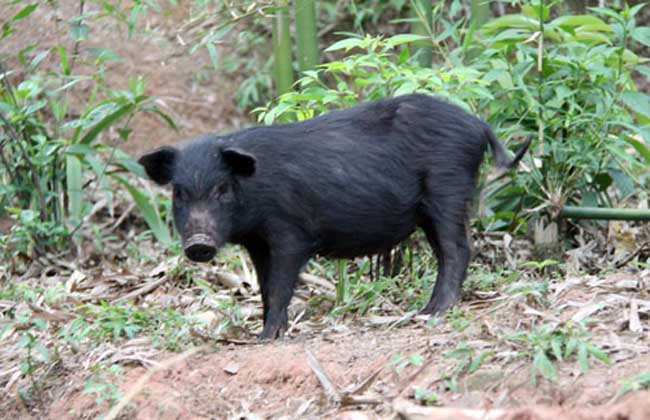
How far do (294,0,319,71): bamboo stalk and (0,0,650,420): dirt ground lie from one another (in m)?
1.99

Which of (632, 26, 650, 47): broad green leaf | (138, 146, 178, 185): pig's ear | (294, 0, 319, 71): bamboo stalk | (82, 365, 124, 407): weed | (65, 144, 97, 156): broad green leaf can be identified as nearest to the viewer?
(82, 365, 124, 407): weed

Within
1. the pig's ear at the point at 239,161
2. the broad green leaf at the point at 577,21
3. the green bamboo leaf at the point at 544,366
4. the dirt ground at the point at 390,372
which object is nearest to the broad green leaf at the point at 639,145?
the broad green leaf at the point at 577,21

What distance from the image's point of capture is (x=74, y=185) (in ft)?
25.7

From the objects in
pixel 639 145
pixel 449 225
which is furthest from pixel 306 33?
pixel 639 145

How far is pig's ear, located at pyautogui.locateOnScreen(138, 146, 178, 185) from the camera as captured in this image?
19.0 ft

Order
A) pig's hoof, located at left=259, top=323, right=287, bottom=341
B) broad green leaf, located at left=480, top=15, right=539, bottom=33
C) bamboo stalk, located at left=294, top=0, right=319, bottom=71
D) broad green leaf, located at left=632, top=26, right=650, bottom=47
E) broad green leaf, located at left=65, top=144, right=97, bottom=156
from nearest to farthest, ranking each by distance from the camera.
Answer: pig's hoof, located at left=259, top=323, right=287, bottom=341
broad green leaf, located at left=632, top=26, right=650, bottom=47
broad green leaf, located at left=480, top=15, right=539, bottom=33
bamboo stalk, located at left=294, top=0, right=319, bottom=71
broad green leaf, located at left=65, top=144, right=97, bottom=156

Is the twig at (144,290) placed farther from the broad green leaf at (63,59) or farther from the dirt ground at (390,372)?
the broad green leaf at (63,59)

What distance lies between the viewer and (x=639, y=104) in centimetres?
665

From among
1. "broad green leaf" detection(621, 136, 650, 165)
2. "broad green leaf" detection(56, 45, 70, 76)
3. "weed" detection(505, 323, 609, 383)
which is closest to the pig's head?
"weed" detection(505, 323, 609, 383)

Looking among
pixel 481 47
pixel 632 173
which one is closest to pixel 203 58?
pixel 481 47

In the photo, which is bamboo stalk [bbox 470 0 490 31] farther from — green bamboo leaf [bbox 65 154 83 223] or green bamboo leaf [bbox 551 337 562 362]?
green bamboo leaf [bbox 551 337 562 362]

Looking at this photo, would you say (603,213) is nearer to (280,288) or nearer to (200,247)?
(280,288)

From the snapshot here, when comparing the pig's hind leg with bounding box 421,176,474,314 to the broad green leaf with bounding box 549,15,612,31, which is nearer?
the pig's hind leg with bounding box 421,176,474,314

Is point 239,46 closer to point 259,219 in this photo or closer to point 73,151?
point 73,151
